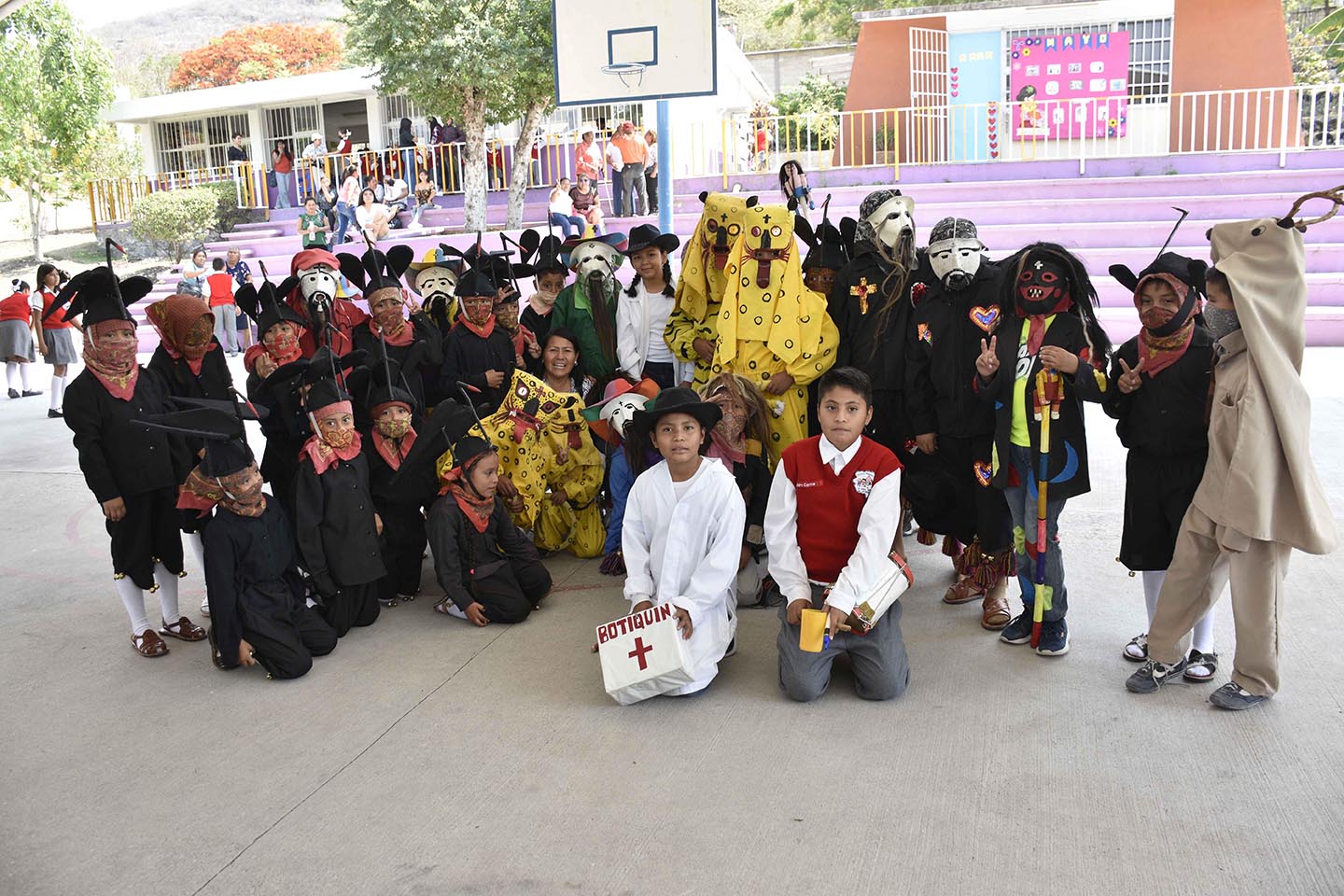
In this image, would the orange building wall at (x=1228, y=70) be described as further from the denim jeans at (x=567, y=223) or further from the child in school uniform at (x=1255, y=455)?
the child in school uniform at (x=1255, y=455)

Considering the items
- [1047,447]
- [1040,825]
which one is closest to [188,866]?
[1040,825]

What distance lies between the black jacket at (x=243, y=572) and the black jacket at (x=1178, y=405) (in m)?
3.44

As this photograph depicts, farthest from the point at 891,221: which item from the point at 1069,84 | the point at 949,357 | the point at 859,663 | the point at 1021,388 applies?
the point at 1069,84

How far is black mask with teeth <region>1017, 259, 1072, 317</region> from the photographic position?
13.8 ft

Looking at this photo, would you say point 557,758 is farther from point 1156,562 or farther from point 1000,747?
point 1156,562

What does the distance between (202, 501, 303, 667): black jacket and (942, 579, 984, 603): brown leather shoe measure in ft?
9.58

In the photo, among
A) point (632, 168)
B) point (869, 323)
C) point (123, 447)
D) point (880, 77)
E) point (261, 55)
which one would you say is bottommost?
point (123, 447)

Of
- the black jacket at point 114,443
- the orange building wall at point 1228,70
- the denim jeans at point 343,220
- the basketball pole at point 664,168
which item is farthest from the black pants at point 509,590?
the denim jeans at point 343,220

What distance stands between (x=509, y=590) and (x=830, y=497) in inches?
64.8

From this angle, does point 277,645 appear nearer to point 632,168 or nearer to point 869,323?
point 869,323

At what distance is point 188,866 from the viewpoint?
3.17 m

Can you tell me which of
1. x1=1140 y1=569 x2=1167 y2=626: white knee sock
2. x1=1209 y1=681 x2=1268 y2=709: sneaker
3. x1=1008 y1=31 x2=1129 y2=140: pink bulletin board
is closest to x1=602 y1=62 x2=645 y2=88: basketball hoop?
x1=1140 y1=569 x2=1167 y2=626: white knee sock

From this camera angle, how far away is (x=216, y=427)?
13.9 ft

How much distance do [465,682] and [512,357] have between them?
85.9 inches
